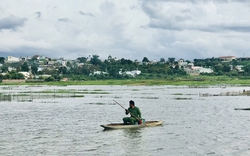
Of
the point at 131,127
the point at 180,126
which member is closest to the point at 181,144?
the point at 131,127

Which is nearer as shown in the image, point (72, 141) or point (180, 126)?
point (72, 141)

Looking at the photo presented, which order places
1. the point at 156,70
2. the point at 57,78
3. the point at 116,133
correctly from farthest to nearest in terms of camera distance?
the point at 156,70 < the point at 57,78 < the point at 116,133

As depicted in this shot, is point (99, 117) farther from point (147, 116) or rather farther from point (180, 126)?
point (180, 126)

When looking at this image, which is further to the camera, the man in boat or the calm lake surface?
the man in boat

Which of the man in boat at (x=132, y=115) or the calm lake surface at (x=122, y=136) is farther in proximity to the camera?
the man in boat at (x=132, y=115)

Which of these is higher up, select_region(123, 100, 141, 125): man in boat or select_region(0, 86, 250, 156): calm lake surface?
select_region(123, 100, 141, 125): man in boat

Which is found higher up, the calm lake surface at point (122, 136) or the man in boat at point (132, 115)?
the man in boat at point (132, 115)

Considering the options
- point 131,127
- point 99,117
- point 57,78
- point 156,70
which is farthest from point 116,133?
point 156,70

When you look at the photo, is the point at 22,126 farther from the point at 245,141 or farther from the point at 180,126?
the point at 245,141

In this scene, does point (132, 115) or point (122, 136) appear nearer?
point (122, 136)

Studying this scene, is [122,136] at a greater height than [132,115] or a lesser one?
lesser

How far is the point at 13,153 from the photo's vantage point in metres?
21.9

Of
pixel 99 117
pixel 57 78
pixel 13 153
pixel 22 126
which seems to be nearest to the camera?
pixel 13 153

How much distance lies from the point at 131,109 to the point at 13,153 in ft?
32.9
